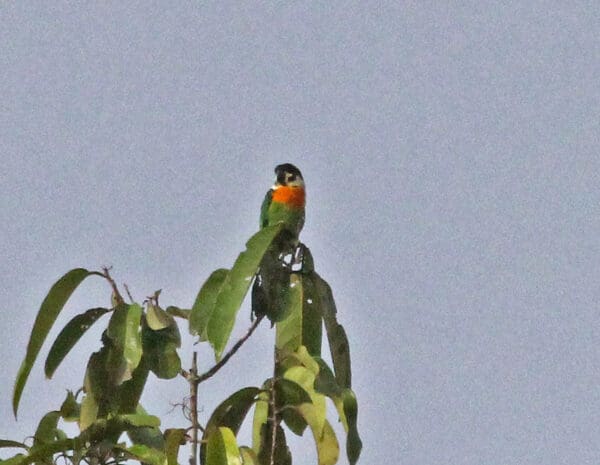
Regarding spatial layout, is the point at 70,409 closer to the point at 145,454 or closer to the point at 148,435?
the point at 148,435

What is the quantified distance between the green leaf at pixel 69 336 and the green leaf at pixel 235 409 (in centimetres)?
50

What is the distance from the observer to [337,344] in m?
3.99

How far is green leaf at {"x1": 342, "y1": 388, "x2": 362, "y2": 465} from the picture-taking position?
3635 millimetres

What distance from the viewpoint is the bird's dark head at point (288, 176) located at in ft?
21.8

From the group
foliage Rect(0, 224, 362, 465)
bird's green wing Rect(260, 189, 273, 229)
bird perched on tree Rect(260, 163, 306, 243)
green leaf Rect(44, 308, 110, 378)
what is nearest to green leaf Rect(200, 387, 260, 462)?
foliage Rect(0, 224, 362, 465)

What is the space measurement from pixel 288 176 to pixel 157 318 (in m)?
2.95

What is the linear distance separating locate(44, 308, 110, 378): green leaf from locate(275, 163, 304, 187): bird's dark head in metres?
2.64

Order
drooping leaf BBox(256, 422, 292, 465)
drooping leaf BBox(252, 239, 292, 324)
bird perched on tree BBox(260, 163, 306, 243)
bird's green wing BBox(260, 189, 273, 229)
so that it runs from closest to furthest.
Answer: drooping leaf BBox(256, 422, 292, 465)
drooping leaf BBox(252, 239, 292, 324)
bird perched on tree BBox(260, 163, 306, 243)
bird's green wing BBox(260, 189, 273, 229)

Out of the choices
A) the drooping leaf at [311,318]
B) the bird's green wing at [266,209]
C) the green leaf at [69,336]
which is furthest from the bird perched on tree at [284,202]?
the green leaf at [69,336]

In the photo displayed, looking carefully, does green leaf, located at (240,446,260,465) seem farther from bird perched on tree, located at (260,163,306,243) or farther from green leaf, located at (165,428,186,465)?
bird perched on tree, located at (260,163,306,243)

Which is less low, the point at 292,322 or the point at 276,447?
the point at 292,322

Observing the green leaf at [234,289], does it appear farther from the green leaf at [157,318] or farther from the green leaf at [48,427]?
the green leaf at [48,427]

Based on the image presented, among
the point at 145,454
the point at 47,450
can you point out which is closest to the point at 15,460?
the point at 47,450

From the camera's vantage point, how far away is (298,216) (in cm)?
627
